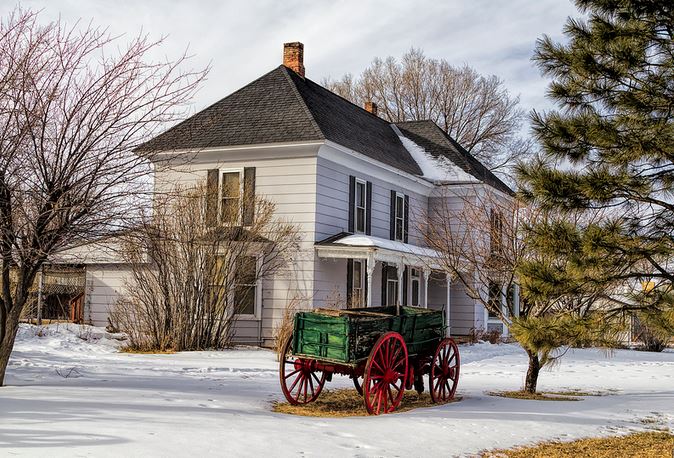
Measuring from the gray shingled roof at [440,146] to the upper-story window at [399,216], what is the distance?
10.1 ft

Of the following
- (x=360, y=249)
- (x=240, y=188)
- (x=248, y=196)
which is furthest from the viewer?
(x=240, y=188)

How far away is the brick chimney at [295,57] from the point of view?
24.3 metres

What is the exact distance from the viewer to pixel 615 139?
9250mm

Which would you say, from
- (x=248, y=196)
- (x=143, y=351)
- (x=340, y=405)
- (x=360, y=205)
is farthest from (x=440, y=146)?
(x=340, y=405)

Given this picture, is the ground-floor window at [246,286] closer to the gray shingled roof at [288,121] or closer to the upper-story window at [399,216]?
the gray shingled roof at [288,121]

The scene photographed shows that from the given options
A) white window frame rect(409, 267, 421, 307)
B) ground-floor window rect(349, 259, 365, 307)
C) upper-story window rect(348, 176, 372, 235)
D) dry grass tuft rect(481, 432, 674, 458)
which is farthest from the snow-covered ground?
white window frame rect(409, 267, 421, 307)

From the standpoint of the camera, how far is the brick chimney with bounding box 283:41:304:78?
2428cm

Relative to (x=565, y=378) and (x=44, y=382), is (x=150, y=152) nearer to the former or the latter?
(x=44, y=382)

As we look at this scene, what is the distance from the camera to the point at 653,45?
963cm

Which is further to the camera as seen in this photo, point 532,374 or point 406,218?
point 406,218

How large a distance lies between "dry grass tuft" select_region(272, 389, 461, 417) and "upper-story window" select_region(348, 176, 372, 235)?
9.49m

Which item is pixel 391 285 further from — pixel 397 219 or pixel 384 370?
pixel 384 370

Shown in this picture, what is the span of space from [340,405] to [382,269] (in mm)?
12435

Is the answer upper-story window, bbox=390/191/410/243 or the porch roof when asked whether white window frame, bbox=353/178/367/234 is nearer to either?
the porch roof
